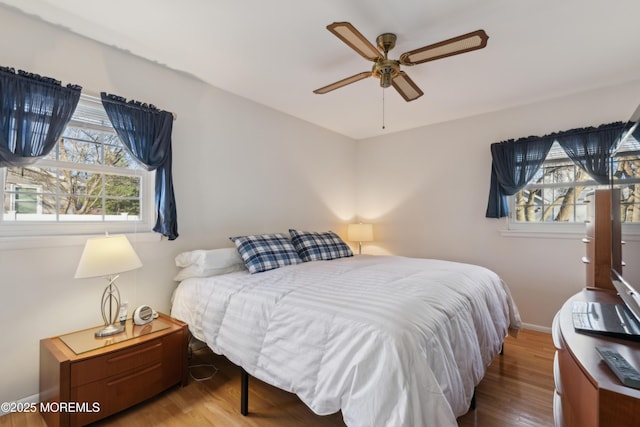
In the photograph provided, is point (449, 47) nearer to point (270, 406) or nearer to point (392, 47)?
point (392, 47)

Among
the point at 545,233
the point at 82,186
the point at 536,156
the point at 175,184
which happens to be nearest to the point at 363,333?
the point at 175,184

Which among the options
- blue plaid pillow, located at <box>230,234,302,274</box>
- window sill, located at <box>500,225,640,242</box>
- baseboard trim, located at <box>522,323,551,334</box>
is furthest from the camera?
baseboard trim, located at <box>522,323,551,334</box>

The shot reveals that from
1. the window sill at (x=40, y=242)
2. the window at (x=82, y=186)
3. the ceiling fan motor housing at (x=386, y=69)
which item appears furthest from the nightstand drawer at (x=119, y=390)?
the ceiling fan motor housing at (x=386, y=69)

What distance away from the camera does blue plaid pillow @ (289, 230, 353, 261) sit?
3105 mm

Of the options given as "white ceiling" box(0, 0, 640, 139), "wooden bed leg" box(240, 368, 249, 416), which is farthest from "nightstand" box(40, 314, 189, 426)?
"white ceiling" box(0, 0, 640, 139)

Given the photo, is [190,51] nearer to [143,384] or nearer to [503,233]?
[143,384]

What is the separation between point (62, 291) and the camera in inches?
77.4

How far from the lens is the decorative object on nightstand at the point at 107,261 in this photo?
175 centimetres

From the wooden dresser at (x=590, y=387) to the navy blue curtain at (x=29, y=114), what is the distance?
2823 mm

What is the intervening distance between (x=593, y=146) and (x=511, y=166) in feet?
2.21

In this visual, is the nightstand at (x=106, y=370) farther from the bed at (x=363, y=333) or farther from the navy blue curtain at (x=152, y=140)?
the navy blue curtain at (x=152, y=140)

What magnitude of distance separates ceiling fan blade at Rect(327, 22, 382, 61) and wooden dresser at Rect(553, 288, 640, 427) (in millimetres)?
1671

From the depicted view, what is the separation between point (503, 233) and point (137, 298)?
3744mm

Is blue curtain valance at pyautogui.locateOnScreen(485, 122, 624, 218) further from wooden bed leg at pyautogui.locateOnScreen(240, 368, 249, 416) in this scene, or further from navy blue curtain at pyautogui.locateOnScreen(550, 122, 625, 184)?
wooden bed leg at pyautogui.locateOnScreen(240, 368, 249, 416)
